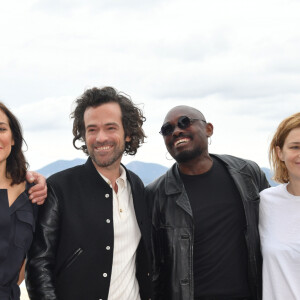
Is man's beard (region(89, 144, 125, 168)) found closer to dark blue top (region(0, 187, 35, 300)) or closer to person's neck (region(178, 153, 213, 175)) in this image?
dark blue top (region(0, 187, 35, 300))

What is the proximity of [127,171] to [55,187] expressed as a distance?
2.92ft

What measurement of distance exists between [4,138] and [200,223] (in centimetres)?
231

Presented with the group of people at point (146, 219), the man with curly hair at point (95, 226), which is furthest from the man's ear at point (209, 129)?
the man with curly hair at point (95, 226)

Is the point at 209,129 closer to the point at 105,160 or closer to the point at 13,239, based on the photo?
the point at 105,160

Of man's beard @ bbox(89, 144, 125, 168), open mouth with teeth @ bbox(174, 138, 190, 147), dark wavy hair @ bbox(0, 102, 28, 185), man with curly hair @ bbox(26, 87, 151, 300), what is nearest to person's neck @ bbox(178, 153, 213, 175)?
open mouth with teeth @ bbox(174, 138, 190, 147)

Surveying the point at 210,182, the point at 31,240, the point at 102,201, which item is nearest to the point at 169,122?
the point at 210,182

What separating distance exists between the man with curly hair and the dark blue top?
0.50ft

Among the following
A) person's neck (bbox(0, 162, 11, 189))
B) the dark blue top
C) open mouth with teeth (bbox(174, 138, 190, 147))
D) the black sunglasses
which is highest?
the black sunglasses

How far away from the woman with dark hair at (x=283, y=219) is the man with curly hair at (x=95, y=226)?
125 centimetres

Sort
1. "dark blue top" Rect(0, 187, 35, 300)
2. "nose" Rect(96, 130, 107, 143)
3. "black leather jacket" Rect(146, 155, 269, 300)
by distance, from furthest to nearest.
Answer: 1. "black leather jacket" Rect(146, 155, 269, 300)
2. "nose" Rect(96, 130, 107, 143)
3. "dark blue top" Rect(0, 187, 35, 300)

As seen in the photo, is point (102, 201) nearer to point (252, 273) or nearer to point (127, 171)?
point (127, 171)

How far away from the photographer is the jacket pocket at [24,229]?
3.96 metres

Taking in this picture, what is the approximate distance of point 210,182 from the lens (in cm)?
529

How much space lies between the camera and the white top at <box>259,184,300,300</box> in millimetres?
4230
